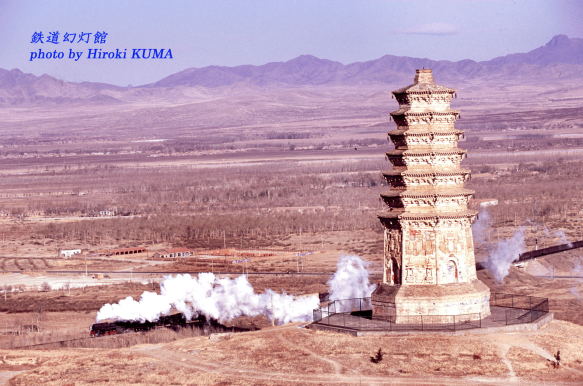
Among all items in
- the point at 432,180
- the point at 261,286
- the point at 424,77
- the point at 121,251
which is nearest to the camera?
the point at 432,180

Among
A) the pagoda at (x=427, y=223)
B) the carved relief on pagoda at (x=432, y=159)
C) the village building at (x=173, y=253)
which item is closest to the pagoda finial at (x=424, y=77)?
the pagoda at (x=427, y=223)

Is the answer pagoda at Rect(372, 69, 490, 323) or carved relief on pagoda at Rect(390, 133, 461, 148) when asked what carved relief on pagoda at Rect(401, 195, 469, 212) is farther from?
carved relief on pagoda at Rect(390, 133, 461, 148)

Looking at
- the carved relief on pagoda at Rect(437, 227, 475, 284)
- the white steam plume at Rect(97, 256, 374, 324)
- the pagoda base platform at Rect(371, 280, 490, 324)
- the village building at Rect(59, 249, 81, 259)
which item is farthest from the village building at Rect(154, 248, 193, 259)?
the carved relief on pagoda at Rect(437, 227, 475, 284)

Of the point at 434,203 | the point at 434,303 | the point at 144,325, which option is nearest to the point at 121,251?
the point at 144,325

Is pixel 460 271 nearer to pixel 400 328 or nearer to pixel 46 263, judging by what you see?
pixel 400 328

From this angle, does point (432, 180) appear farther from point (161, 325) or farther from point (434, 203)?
point (161, 325)
